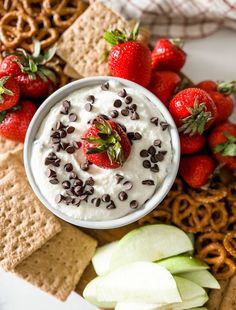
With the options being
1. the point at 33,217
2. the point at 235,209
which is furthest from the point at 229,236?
the point at 33,217

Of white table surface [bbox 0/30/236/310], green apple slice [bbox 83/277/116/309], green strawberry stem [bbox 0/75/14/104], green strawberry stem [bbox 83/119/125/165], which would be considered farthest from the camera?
white table surface [bbox 0/30/236/310]

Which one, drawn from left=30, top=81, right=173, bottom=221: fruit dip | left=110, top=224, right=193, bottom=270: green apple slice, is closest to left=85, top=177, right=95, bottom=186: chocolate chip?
left=30, top=81, right=173, bottom=221: fruit dip

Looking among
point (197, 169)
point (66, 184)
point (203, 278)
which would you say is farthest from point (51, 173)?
point (203, 278)

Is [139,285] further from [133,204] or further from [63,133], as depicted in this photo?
[63,133]

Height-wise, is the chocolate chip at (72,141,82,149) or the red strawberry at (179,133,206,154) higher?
the red strawberry at (179,133,206,154)

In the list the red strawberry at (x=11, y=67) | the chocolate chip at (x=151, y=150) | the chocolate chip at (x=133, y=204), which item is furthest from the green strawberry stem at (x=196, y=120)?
the red strawberry at (x=11, y=67)

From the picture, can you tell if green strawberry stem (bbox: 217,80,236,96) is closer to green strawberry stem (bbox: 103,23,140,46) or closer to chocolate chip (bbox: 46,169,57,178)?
green strawberry stem (bbox: 103,23,140,46)
